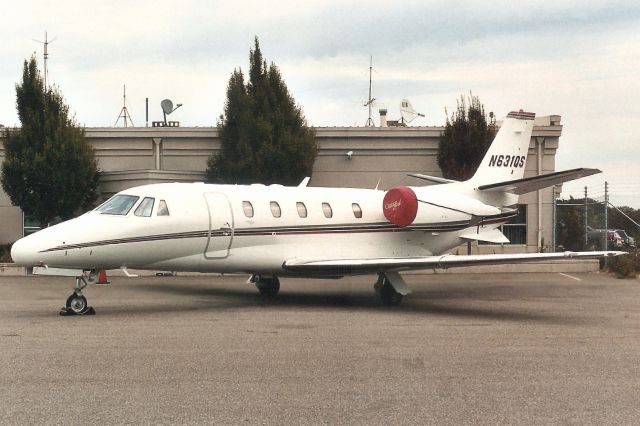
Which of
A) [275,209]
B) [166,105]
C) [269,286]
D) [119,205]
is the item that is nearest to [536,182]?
[275,209]

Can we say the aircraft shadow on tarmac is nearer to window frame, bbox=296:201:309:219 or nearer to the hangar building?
window frame, bbox=296:201:309:219

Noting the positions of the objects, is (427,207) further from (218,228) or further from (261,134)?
(261,134)

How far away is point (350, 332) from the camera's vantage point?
42.5 ft

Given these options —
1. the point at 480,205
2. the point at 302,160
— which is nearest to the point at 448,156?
the point at 302,160

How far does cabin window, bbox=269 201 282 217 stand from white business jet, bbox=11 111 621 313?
43mm

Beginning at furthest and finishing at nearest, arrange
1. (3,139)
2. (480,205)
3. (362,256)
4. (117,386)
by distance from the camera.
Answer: (3,139)
(480,205)
(362,256)
(117,386)

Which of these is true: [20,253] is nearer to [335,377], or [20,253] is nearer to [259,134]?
[335,377]

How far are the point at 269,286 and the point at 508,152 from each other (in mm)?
7210

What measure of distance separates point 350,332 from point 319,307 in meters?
4.38

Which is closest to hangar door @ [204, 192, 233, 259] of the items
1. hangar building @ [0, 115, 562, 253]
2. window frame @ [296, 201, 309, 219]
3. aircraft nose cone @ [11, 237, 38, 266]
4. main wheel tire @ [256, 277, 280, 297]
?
window frame @ [296, 201, 309, 219]

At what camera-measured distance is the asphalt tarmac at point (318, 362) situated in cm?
756

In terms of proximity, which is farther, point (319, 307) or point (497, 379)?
point (319, 307)

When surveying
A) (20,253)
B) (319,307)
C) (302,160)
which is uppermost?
(302,160)

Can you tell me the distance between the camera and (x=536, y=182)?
65.0 ft
